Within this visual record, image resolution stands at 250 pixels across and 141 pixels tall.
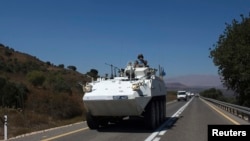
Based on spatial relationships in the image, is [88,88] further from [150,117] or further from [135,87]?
[150,117]

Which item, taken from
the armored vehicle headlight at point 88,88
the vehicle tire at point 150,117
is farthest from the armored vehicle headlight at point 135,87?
the armored vehicle headlight at point 88,88

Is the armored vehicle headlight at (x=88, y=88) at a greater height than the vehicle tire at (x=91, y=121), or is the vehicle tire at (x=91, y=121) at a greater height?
the armored vehicle headlight at (x=88, y=88)

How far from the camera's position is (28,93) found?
98.2 feet

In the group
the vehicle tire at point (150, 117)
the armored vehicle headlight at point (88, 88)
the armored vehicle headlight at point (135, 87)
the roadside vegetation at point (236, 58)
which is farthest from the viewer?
the roadside vegetation at point (236, 58)

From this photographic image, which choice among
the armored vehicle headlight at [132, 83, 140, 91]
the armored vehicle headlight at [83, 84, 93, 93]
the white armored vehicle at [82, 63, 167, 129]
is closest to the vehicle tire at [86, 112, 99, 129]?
the white armored vehicle at [82, 63, 167, 129]

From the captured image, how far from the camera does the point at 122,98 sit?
15180 mm

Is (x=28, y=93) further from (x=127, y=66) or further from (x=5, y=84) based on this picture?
(x=127, y=66)

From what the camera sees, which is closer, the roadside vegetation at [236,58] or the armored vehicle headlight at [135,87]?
the armored vehicle headlight at [135,87]

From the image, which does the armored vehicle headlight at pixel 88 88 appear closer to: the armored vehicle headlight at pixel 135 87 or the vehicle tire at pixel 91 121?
the vehicle tire at pixel 91 121

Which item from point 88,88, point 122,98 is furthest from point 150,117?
point 88,88

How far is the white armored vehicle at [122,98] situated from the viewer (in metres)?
15.4

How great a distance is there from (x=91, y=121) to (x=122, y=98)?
2.18m

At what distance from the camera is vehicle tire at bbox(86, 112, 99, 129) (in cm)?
1659

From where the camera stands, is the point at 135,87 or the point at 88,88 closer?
the point at 135,87
